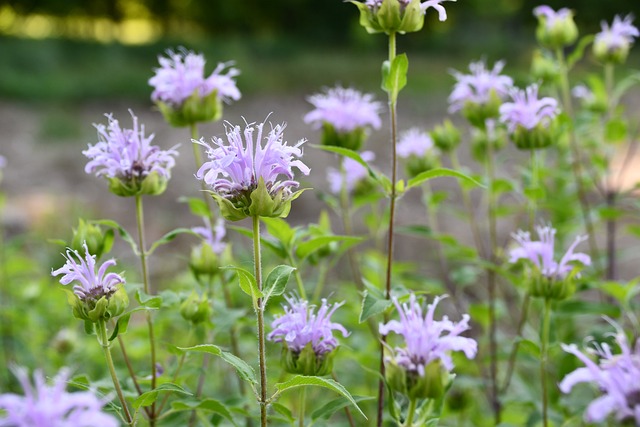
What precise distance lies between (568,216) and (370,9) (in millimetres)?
828

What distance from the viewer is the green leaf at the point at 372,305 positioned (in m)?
0.90

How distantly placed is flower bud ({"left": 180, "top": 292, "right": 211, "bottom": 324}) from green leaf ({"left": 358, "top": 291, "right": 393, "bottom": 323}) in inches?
9.9

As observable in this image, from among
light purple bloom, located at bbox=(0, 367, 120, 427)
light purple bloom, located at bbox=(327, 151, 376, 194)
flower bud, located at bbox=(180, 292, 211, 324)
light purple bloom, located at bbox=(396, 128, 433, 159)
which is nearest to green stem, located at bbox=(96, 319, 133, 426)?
flower bud, located at bbox=(180, 292, 211, 324)

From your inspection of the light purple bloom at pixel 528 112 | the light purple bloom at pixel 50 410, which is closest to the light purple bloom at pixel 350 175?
the light purple bloom at pixel 528 112

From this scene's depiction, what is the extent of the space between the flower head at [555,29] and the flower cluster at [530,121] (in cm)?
28

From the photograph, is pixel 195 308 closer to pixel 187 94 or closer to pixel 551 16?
pixel 187 94

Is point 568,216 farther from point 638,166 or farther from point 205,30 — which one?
point 205,30

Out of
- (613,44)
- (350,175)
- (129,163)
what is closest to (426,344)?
(129,163)

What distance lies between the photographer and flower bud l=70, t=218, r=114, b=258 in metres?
1.07

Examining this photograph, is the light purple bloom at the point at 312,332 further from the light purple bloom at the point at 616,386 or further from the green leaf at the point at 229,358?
the light purple bloom at the point at 616,386

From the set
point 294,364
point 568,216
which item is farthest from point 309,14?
point 294,364

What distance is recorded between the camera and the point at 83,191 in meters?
4.14

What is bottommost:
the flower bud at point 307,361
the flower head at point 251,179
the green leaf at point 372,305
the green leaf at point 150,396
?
the green leaf at point 150,396

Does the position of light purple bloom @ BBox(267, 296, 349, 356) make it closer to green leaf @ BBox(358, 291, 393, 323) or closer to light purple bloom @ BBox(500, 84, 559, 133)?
green leaf @ BBox(358, 291, 393, 323)
